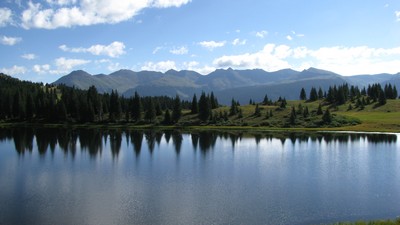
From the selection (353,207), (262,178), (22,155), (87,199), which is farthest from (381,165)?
(22,155)

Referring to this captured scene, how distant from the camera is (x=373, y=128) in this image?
134 metres

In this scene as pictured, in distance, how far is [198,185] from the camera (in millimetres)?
48125

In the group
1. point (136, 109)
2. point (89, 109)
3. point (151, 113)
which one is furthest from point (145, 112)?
point (89, 109)

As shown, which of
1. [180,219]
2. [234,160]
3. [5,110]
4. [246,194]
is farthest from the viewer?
[5,110]

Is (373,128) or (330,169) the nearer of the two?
(330,169)

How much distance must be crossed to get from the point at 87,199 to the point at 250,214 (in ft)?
57.6

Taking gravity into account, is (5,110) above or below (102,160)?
above

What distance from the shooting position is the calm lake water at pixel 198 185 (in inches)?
1404

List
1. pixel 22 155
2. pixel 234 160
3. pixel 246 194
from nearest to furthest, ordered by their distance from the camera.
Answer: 1. pixel 246 194
2. pixel 234 160
3. pixel 22 155

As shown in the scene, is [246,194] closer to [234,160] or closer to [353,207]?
[353,207]

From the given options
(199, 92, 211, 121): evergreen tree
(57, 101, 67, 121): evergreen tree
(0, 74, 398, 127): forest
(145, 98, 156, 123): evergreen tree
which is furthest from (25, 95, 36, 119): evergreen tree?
(199, 92, 211, 121): evergreen tree

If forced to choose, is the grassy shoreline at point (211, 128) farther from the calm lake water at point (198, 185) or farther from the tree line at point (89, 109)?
the calm lake water at point (198, 185)

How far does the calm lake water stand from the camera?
3566 cm

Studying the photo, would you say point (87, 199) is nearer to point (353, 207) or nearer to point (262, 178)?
point (262, 178)
